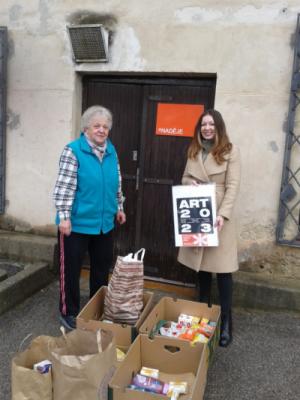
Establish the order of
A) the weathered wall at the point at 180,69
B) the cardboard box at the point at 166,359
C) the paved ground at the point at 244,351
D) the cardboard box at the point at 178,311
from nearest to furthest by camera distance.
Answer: the cardboard box at the point at 166,359, the paved ground at the point at 244,351, the cardboard box at the point at 178,311, the weathered wall at the point at 180,69

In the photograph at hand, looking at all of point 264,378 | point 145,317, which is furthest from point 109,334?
point 264,378

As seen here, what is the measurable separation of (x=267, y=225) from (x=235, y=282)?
581 millimetres

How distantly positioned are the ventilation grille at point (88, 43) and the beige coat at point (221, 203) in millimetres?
1524

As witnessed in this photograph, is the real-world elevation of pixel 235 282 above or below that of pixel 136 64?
below

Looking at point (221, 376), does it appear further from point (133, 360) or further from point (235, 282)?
point (235, 282)

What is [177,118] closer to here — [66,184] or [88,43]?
[88,43]

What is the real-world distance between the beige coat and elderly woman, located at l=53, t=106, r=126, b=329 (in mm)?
649

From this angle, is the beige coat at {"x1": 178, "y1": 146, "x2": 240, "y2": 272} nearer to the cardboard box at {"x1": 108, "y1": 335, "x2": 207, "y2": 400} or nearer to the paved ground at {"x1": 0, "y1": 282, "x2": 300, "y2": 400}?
the paved ground at {"x1": 0, "y1": 282, "x2": 300, "y2": 400}

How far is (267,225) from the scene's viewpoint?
12.4 ft

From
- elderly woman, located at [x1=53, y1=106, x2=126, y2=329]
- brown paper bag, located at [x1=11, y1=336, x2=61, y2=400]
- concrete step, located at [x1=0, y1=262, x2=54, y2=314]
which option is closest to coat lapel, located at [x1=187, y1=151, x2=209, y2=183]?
elderly woman, located at [x1=53, y1=106, x2=126, y2=329]

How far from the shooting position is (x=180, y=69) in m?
3.82

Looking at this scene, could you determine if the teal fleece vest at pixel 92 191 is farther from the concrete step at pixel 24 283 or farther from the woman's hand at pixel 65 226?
the concrete step at pixel 24 283

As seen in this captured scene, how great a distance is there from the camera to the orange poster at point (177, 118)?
397 centimetres

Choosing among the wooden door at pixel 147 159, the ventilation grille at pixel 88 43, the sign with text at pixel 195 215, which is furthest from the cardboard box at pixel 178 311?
the ventilation grille at pixel 88 43
